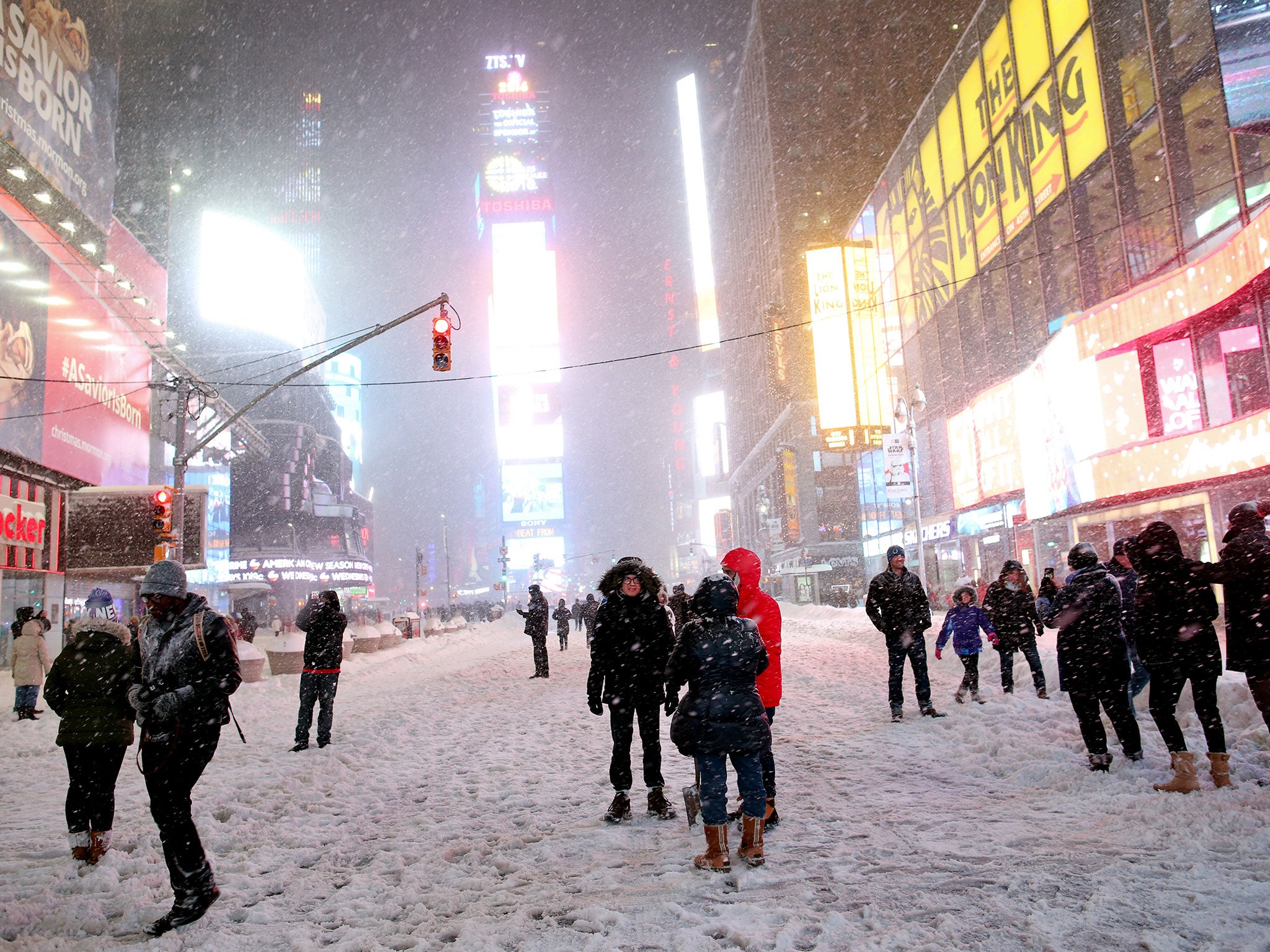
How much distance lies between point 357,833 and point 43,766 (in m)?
5.72

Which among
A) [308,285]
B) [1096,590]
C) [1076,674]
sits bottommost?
[1076,674]

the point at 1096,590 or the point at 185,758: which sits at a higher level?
the point at 1096,590

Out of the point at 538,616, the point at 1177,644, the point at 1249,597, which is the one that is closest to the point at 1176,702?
the point at 1177,644

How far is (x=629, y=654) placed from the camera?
534 cm

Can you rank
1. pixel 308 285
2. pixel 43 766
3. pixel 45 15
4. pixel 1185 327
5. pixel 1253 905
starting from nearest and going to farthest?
pixel 1253 905 → pixel 43 766 → pixel 1185 327 → pixel 45 15 → pixel 308 285

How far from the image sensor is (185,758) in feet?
12.8

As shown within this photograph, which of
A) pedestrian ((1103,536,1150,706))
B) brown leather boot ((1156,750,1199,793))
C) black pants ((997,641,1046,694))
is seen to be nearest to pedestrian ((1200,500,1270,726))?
brown leather boot ((1156,750,1199,793))

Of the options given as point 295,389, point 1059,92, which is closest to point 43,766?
point 1059,92

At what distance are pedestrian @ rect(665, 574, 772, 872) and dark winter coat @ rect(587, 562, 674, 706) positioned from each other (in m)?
0.88

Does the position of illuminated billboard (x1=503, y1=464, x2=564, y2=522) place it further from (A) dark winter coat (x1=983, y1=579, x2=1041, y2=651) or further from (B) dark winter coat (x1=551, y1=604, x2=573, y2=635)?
(A) dark winter coat (x1=983, y1=579, x2=1041, y2=651)

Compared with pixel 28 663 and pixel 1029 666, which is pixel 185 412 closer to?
pixel 28 663

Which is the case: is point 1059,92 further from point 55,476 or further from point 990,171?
point 55,476

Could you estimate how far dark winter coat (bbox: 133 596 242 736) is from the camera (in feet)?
13.0

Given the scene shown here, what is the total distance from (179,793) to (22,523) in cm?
2228
